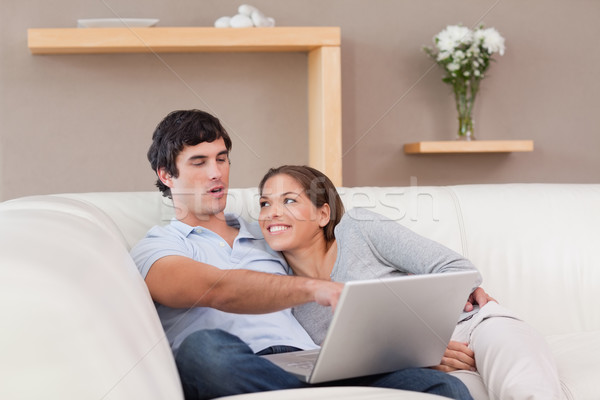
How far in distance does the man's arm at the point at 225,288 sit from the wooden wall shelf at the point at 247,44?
1.60 meters

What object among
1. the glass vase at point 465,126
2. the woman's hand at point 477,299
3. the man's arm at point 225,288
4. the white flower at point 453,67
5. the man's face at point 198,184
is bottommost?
the woman's hand at point 477,299

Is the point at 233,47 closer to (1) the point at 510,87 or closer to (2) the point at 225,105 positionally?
(2) the point at 225,105

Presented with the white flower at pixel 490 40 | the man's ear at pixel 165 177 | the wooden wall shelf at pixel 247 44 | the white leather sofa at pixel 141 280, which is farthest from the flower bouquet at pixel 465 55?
the man's ear at pixel 165 177

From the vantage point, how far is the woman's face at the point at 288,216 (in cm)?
168

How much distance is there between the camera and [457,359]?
4.79 feet

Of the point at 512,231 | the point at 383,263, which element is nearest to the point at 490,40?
the point at 512,231

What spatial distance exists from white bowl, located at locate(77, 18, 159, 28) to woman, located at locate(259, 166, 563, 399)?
1.45 metres

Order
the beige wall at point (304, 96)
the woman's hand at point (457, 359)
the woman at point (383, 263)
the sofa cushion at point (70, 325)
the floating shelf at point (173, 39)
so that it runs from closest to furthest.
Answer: the sofa cushion at point (70, 325), the woman at point (383, 263), the woman's hand at point (457, 359), the floating shelf at point (173, 39), the beige wall at point (304, 96)

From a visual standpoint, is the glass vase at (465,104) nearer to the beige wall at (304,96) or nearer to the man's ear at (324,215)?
the beige wall at (304,96)

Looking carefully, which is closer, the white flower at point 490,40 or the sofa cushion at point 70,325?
the sofa cushion at point 70,325

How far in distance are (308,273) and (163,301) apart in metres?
0.44

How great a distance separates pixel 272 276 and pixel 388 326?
25cm

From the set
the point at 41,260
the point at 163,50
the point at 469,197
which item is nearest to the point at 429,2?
the point at 163,50

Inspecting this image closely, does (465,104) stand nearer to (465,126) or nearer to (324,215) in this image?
(465,126)
